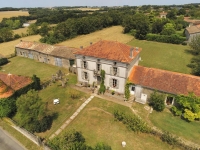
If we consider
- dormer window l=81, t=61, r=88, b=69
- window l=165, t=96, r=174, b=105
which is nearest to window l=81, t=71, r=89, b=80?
dormer window l=81, t=61, r=88, b=69

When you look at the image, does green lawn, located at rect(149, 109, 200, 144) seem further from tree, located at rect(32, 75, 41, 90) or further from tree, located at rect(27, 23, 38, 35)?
tree, located at rect(27, 23, 38, 35)

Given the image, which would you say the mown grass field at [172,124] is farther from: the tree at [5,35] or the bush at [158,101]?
the tree at [5,35]

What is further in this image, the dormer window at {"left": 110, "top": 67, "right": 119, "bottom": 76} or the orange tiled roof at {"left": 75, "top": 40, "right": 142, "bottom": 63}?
the dormer window at {"left": 110, "top": 67, "right": 119, "bottom": 76}

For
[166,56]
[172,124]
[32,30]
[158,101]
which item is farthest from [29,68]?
[32,30]

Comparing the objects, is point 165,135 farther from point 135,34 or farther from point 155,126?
point 135,34

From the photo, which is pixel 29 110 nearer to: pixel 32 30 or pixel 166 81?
pixel 166 81

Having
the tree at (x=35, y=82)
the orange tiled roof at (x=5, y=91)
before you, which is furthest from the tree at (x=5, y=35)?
the orange tiled roof at (x=5, y=91)

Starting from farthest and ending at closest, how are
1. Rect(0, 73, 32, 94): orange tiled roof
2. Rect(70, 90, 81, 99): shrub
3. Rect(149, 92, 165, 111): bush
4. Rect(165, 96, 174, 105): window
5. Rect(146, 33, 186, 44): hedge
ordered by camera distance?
Rect(146, 33, 186, 44): hedge, Rect(70, 90, 81, 99): shrub, Rect(0, 73, 32, 94): orange tiled roof, Rect(165, 96, 174, 105): window, Rect(149, 92, 165, 111): bush
